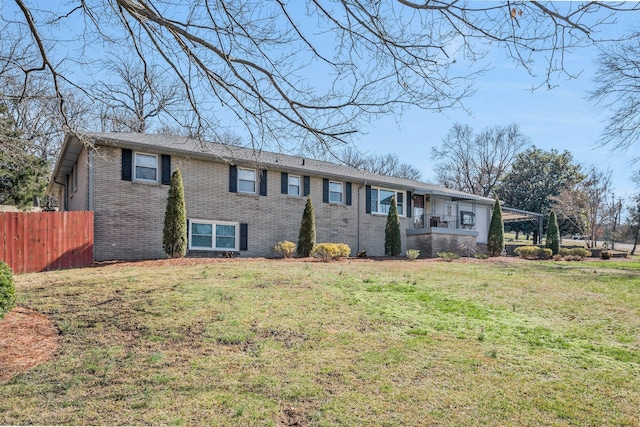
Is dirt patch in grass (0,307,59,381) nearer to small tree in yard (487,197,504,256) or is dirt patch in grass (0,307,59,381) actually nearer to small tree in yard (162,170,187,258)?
small tree in yard (162,170,187,258)

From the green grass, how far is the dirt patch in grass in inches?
7.3

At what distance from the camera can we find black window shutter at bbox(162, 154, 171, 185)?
14875 millimetres

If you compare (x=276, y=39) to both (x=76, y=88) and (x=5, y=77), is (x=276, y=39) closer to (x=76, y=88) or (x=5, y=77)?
(x=76, y=88)

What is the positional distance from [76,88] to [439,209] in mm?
21970

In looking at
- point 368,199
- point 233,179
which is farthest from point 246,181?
point 368,199

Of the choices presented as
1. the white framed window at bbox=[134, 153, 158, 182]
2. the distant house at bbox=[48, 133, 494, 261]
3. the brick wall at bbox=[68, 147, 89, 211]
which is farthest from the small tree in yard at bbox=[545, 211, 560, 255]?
the brick wall at bbox=[68, 147, 89, 211]

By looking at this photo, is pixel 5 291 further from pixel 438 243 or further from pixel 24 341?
pixel 438 243

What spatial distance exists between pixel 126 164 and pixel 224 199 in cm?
370

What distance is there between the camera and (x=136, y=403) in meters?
4.09

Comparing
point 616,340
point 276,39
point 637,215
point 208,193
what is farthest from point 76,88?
point 637,215

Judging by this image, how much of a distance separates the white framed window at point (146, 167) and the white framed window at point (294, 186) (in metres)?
5.54

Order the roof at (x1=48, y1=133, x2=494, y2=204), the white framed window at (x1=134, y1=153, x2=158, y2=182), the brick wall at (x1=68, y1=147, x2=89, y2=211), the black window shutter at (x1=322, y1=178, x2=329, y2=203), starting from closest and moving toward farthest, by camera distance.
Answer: the roof at (x1=48, y1=133, x2=494, y2=204) → the brick wall at (x1=68, y1=147, x2=89, y2=211) → the white framed window at (x1=134, y1=153, x2=158, y2=182) → the black window shutter at (x1=322, y1=178, x2=329, y2=203)

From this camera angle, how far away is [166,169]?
14930 mm

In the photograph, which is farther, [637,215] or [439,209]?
[637,215]
